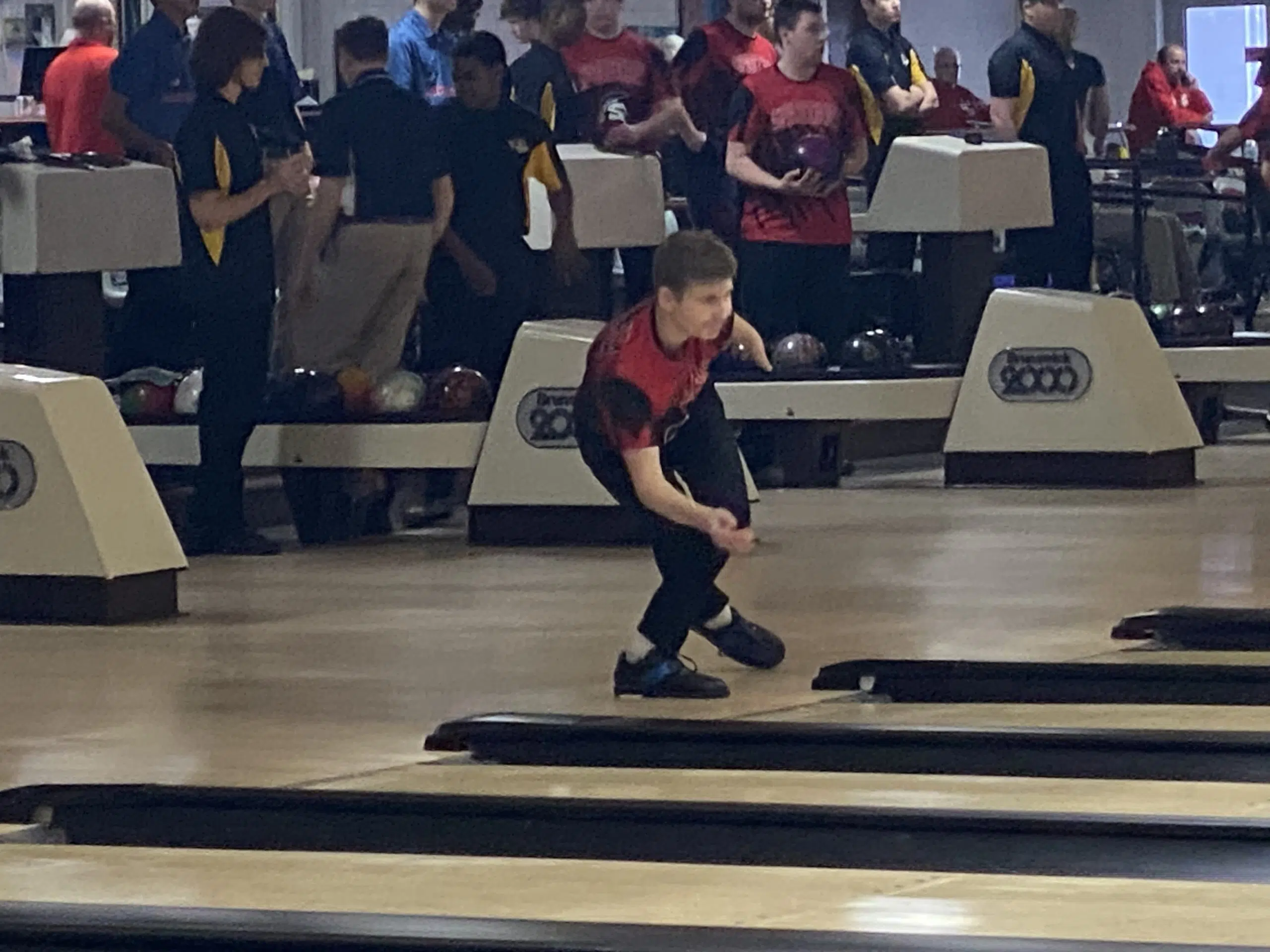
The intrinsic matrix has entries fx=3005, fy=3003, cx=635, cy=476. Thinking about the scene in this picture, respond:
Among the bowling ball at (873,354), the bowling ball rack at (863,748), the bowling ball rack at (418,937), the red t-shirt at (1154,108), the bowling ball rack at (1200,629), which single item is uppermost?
the bowling ball rack at (418,937)

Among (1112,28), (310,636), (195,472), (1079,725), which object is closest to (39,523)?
(310,636)

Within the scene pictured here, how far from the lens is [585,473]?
10.3m

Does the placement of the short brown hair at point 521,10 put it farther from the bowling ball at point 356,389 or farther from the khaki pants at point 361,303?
the bowling ball at point 356,389

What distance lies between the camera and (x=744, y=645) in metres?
7.19

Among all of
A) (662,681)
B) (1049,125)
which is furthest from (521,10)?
(662,681)

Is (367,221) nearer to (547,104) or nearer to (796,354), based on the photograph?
(547,104)

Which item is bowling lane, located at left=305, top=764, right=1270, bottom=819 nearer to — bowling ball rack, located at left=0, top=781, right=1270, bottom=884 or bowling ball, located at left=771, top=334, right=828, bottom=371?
bowling ball rack, located at left=0, top=781, right=1270, bottom=884

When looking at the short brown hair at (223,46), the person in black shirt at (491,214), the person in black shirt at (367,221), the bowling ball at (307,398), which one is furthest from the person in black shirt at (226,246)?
the person in black shirt at (491,214)

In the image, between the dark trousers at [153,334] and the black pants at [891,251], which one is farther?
the black pants at [891,251]

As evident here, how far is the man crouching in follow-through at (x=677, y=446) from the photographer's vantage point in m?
6.63

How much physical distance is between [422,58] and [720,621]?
585 centimetres

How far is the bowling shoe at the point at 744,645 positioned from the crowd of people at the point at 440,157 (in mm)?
3040

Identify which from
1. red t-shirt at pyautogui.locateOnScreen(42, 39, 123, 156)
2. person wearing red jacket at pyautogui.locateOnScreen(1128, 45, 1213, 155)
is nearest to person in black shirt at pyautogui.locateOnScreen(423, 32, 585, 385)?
red t-shirt at pyautogui.locateOnScreen(42, 39, 123, 156)

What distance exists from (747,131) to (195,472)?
2732mm
